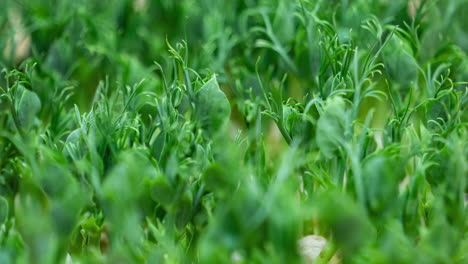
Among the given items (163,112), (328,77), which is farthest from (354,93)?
(163,112)

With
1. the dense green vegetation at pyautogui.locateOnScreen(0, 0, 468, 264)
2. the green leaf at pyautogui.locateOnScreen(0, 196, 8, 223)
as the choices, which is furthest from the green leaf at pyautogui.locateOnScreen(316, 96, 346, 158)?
the green leaf at pyautogui.locateOnScreen(0, 196, 8, 223)

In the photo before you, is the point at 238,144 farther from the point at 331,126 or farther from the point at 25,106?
the point at 25,106

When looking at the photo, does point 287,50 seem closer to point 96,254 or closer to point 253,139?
point 253,139

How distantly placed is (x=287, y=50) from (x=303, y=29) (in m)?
0.03

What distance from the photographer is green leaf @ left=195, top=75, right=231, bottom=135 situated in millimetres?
518

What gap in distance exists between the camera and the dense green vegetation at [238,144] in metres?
0.40

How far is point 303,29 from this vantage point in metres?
0.66

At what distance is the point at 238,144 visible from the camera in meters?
0.50

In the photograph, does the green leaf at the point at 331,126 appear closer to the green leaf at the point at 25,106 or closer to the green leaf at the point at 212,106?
the green leaf at the point at 212,106

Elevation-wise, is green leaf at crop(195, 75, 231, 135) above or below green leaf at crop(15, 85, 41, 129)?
above

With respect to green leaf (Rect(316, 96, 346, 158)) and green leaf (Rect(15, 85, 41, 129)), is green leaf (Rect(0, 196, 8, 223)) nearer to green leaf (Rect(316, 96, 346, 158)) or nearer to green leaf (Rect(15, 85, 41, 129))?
green leaf (Rect(15, 85, 41, 129))

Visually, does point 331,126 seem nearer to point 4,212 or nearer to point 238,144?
point 238,144

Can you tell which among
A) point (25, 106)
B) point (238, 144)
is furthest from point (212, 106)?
point (25, 106)

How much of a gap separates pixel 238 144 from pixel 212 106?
39mm
